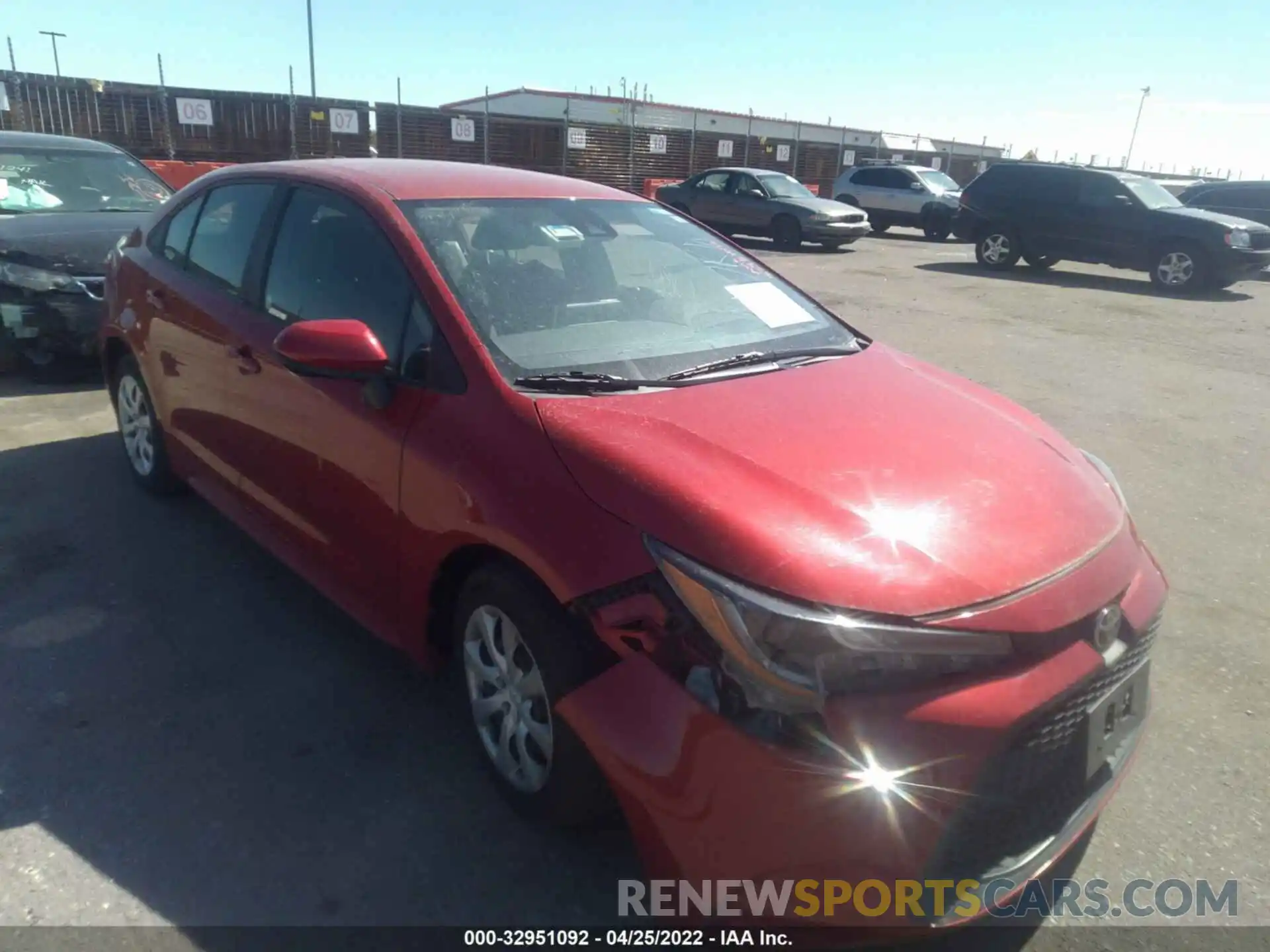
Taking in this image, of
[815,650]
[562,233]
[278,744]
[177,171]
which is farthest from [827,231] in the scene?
[815,650]

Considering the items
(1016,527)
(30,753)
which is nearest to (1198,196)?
(1016,527)

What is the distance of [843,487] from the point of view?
2281 mm

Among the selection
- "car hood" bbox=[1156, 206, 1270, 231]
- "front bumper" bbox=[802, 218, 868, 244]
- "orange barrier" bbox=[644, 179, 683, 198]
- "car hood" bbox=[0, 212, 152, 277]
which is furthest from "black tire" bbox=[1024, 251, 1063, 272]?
"car hood" bbox=[0, 212, 152, 277]

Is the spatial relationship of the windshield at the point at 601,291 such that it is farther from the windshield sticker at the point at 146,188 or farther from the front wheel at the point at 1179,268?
the front wheel at the point at 1179,268

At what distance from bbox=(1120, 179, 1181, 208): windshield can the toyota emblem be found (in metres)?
15.0

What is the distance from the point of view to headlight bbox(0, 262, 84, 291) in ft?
21.1

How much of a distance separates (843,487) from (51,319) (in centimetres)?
621

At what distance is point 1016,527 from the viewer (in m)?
2.26

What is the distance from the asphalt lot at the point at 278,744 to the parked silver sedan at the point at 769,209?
13.4 metres

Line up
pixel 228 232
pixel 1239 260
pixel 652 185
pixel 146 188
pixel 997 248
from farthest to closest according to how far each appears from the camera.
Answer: pixel 652 185 → pixel 997 248 → pixel 1239 260 → pixel 146 188 → pixel 228 232

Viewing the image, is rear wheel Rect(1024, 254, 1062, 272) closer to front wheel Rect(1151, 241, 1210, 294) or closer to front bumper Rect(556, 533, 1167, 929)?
front wheel Rect(1151, 241, 1210, 294)

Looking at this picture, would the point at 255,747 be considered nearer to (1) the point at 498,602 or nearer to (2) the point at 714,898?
(1) the point at 498,602

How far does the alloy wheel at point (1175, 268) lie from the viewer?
14555 mm

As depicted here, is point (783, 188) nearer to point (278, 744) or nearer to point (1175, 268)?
point (1175, 268)
